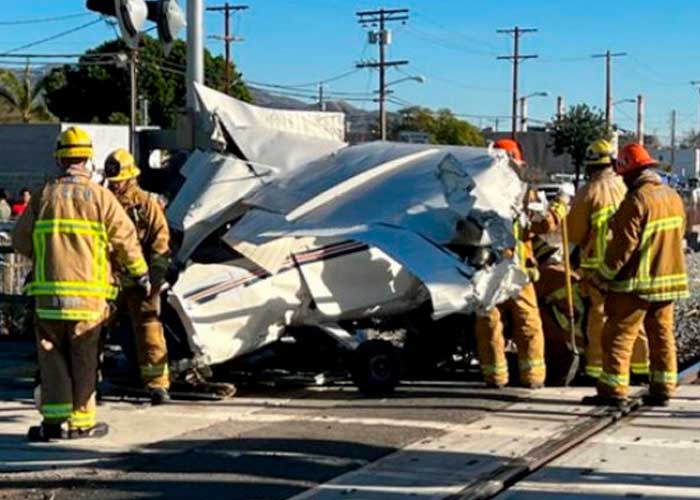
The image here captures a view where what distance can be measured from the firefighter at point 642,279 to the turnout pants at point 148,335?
3.12 metres

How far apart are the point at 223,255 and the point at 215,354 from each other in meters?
0.82

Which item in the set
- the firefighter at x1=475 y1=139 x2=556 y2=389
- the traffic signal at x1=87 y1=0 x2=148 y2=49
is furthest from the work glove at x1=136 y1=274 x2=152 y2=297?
the traffic signal at x1=87 y1=0 x2=148 y2=49

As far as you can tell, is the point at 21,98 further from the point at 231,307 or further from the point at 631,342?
the point at 631,342

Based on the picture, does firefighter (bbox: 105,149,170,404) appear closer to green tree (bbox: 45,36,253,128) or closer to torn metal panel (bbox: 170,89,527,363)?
torn metal panel (bbox: 170,89,527,363)

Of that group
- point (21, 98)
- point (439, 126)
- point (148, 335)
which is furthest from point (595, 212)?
point (439, 126)

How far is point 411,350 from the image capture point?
34.1 ft

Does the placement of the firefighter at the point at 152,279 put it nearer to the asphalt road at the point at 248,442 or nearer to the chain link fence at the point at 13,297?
the asphalt road at the point at 248,442

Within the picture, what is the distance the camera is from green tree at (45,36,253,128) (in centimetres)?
6694

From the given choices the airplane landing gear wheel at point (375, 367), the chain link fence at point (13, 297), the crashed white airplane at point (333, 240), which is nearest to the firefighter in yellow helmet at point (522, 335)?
→ the crashed white airplane at point (333, 240)

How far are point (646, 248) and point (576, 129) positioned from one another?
68213mm

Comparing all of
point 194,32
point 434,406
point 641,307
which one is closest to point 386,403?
point 434,406

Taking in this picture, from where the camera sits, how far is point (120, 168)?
9148mm

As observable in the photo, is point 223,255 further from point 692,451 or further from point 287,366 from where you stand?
point 692,451

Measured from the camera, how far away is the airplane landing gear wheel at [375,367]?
374 inches
